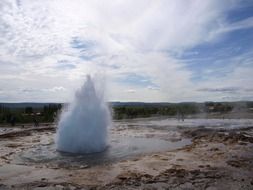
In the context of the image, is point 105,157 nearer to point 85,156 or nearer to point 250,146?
point 85,156

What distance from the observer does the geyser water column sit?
63.4ft

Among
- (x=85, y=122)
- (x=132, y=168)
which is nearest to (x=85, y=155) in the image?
(x=85, y=122)

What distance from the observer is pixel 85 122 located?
2009cm

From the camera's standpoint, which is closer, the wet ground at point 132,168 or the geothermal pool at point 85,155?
the wet ground at point 132,168

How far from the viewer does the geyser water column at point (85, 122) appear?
19.3 metres

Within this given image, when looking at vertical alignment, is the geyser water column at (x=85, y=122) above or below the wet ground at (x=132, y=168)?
above

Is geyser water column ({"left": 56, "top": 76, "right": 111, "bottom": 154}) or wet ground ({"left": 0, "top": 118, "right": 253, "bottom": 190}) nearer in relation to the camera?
wet ground ({"left": 0, "top": 118, "right": 253, "bottom": 190})

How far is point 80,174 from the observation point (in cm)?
1199

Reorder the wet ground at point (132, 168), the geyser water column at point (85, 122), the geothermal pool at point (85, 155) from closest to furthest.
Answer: the wet ground at point (132, 168), the geothermal pool at point (85, 155), the geyser water column at point (85, 122)

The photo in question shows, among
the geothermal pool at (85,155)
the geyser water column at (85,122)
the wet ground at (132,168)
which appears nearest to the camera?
the wet ground at (132,168)

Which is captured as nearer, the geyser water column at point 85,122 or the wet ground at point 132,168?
the wet ground at point 132,168

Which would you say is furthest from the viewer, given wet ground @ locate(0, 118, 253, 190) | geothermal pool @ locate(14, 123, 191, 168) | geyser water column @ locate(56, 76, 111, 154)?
geyser water column @ locate(56, 76, 111, 154)

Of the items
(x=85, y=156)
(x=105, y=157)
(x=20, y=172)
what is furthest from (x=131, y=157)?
(x=20, y=172)

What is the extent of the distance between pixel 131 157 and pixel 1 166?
232 inches
